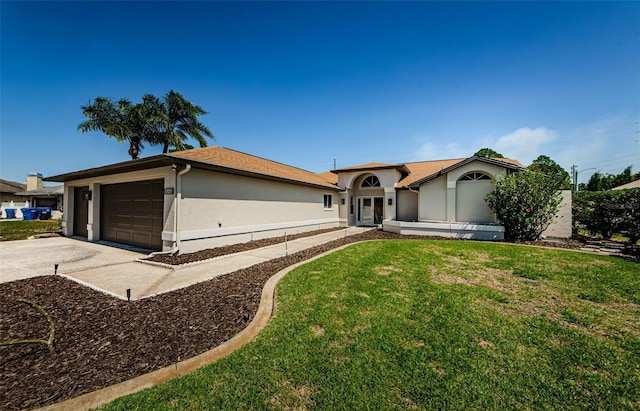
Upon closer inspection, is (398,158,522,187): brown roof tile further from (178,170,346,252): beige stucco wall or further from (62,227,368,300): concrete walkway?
(62,227,368,300): concrete walkway

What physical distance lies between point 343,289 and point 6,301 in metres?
6.42

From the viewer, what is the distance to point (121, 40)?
11156mm

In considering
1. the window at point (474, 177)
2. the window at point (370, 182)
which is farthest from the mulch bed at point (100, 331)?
the window at point (370, 182)

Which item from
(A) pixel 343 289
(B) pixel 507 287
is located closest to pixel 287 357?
(A) pixel 343 289

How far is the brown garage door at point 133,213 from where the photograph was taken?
29.9ft

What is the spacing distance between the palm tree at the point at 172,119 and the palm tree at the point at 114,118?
97 centimetres

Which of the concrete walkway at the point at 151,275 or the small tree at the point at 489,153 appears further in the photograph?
the small tree at the point at 489,153

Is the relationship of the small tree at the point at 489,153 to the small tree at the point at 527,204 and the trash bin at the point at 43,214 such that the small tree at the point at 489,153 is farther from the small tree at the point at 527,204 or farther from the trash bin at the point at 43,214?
the trash bin at the point at 43,214

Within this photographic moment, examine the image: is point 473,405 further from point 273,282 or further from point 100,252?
point 100,252

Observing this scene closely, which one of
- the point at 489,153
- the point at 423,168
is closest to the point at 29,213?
the point at 423,168

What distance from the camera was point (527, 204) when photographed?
1104 centimetres

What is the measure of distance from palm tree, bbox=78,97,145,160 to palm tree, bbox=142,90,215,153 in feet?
3.20

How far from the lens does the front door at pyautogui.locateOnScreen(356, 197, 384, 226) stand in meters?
19.6

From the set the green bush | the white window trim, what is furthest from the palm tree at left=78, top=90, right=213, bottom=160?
the green bush
